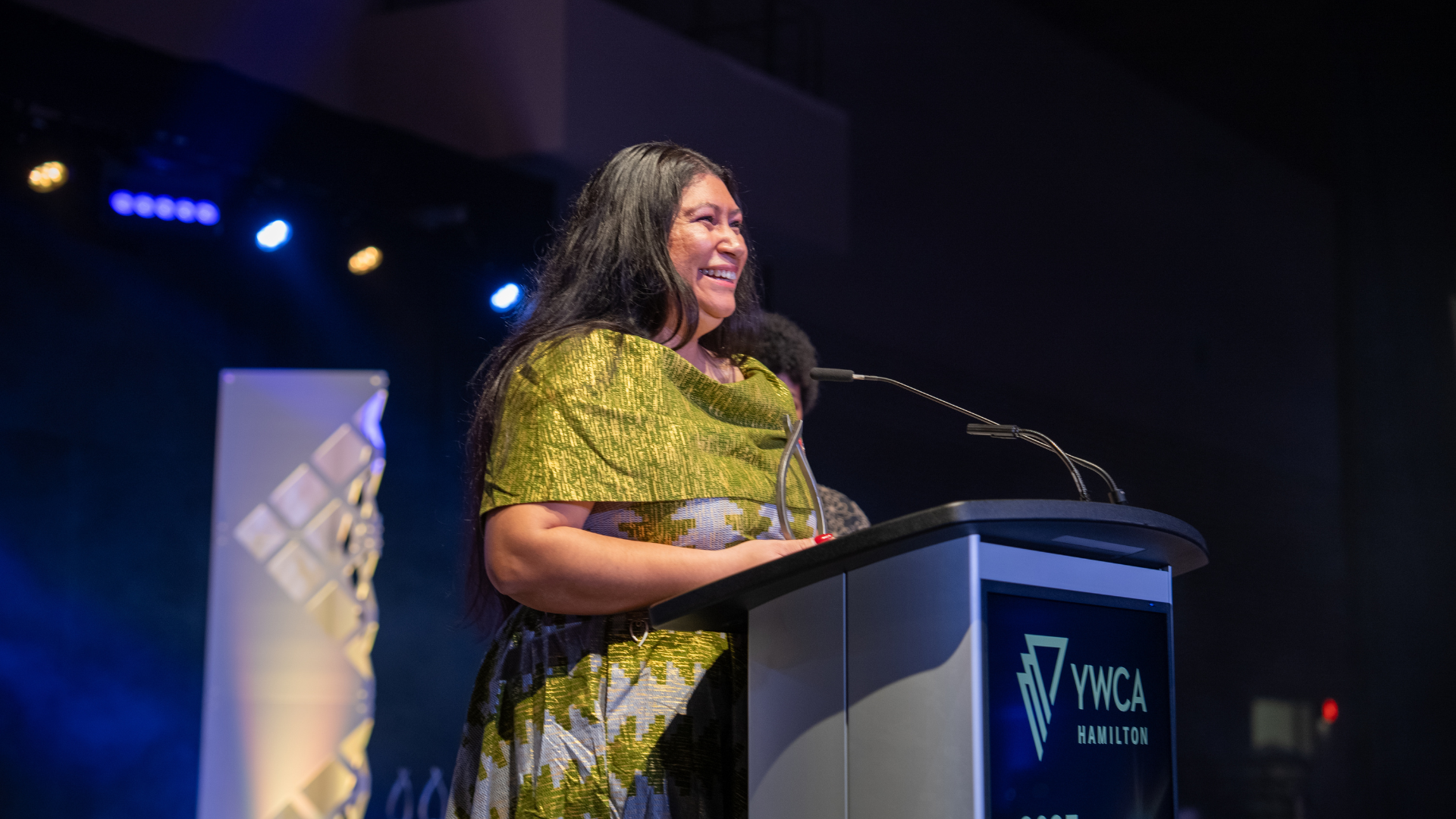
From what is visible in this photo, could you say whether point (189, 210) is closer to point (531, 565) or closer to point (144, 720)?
point (144, 720)

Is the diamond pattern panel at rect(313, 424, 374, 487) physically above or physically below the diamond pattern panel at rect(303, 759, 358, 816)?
above

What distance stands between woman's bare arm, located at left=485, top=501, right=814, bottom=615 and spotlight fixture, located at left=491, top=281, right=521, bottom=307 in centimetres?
369

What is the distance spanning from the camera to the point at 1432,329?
3.92m

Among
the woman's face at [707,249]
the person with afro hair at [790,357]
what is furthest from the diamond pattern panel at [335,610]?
the woman's face at [707,249]

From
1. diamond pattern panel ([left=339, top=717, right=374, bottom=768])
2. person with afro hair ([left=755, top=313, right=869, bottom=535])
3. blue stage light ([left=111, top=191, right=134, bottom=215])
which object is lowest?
diamond pattern panel ([left=339, top=717, right=374, bottom=768])

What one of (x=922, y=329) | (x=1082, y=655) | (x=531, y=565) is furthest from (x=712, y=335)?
(x=922, y=329)

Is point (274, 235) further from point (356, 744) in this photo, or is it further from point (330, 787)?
point (330, 787)

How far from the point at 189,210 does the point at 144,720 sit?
62.7 inches

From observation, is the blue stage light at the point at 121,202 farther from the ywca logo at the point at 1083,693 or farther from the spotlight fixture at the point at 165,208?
the ywca logo at the point at 1083,693

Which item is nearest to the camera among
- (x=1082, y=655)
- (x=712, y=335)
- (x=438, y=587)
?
(x=1082, y=655)

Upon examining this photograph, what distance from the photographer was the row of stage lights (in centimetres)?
385

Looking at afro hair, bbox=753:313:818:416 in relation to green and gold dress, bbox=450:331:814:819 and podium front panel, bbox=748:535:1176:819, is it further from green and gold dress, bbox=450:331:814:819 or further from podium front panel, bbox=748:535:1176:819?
podium front panel, bbox=748:535:1176:819

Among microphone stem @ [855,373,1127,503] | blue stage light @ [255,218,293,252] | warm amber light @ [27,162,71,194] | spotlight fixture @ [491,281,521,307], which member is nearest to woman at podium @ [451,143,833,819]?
microphone stem @ [855,373,1127,503]

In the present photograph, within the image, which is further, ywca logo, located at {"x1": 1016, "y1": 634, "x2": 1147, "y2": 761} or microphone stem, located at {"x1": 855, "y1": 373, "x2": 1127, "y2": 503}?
microphone stem, located at {"x1": 855, "y1": 373, "x2": 1127, "y2": 503}
